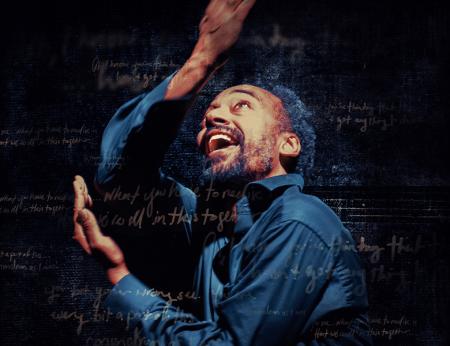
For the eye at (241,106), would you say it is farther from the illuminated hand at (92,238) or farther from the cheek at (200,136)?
the illuminated hand at (92,238)

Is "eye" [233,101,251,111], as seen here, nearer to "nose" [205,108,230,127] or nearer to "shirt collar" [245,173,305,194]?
"nose" [205,108,230,127]

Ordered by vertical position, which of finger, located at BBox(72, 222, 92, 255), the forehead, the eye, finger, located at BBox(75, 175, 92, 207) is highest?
the forehead

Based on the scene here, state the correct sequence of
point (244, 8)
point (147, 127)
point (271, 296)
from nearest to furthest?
point (271, 296), point (147, 127), point (244, 8)

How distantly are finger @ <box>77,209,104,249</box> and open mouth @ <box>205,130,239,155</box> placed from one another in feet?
1.11

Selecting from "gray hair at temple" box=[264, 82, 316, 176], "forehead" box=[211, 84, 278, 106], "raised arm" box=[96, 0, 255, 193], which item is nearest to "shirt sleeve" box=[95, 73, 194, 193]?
"raised arm" box=[96, 0, 255, 193]

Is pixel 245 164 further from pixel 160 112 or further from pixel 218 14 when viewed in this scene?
pixel 218 14

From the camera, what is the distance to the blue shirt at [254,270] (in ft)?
3.79

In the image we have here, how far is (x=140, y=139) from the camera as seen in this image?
1292 mm

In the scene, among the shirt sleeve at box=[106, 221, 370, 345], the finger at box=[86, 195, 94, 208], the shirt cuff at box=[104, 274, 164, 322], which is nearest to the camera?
the shirt sleeve at box=[106, 221, 370, 345]

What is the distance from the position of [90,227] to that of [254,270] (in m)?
0.46

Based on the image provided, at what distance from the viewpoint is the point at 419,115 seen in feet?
4.51

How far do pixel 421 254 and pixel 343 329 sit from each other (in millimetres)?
289

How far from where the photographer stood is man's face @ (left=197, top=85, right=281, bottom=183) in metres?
1.32

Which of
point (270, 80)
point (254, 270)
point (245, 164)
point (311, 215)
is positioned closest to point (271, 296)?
point (254, 270)
